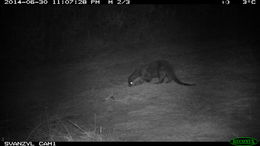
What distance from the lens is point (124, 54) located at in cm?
615

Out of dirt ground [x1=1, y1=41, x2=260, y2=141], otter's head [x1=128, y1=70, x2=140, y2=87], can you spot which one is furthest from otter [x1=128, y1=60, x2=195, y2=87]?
dirt ground [x1=1, y1=41, x2=260, y2=141]

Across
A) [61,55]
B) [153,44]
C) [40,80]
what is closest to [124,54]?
[153,44]

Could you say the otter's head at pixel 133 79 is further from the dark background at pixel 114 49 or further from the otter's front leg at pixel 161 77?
the otter's front leg at pixel 161 77

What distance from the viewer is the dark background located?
4113mm

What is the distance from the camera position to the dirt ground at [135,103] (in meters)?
3.24

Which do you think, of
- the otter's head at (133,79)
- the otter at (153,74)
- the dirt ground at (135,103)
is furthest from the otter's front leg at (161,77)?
the otter's head at (133,79)

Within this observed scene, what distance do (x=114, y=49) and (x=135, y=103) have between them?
287 cm

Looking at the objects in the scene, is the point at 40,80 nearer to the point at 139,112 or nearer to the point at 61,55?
the point at 61,55

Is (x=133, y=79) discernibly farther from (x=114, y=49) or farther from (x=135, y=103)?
(x=114, y=49)

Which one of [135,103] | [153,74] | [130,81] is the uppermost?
[153,74]

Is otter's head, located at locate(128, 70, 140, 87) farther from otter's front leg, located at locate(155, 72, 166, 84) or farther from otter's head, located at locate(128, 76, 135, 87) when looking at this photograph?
otter's front leg, located at locate(155, 72, 166, 84)

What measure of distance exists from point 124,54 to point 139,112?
2.69 m

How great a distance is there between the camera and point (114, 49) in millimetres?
6551

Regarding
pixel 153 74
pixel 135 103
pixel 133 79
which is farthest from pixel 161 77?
pixel 135 103
